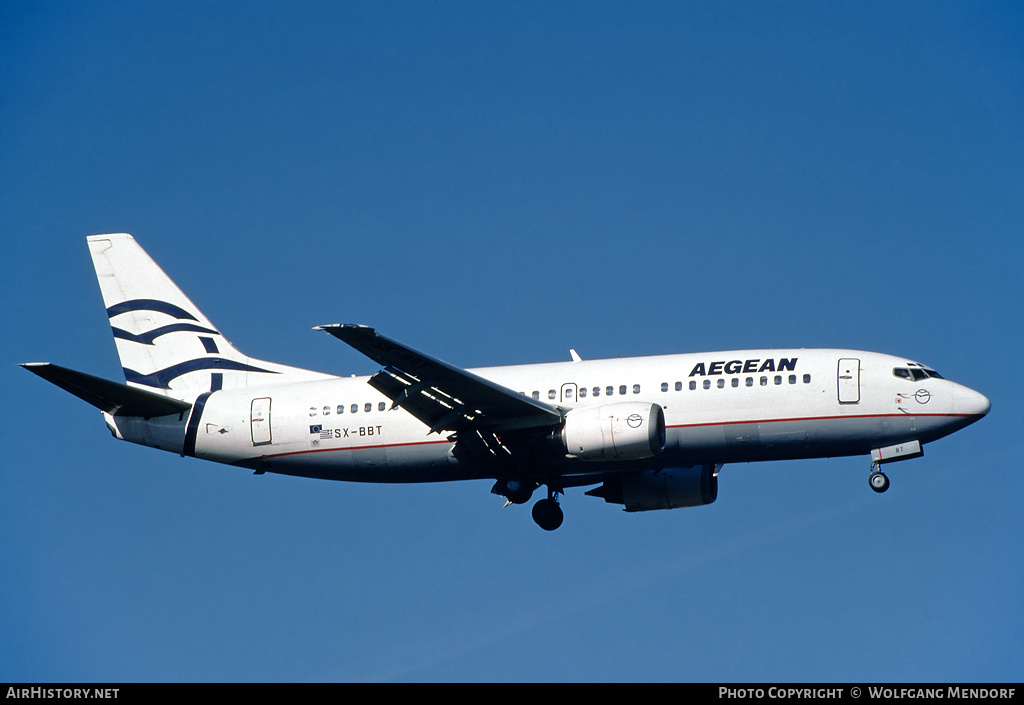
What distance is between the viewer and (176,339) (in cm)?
5100

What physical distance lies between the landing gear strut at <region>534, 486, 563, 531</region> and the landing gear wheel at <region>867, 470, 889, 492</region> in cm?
1021

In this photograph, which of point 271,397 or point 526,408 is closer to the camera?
point 526,408

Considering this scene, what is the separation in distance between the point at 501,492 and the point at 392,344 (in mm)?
7753

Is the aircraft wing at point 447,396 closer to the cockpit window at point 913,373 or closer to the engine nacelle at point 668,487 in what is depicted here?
the engine nacelle at point 668,487

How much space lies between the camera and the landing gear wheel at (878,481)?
139 feet

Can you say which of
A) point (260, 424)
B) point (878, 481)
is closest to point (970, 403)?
point (878, 481)

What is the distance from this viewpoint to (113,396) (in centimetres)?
4634

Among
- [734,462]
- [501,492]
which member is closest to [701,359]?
[734,462]

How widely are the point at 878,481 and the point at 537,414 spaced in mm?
10129

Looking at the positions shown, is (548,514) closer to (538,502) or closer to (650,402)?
(538,502)

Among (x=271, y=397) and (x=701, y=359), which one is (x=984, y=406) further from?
(x=271, y=397)

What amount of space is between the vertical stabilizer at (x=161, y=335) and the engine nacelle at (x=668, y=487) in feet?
35.5

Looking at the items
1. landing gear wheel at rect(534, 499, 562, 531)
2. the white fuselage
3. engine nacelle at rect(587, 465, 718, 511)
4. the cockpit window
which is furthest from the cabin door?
the cockpit window

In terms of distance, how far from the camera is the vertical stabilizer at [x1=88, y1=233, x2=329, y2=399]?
5000 cm
